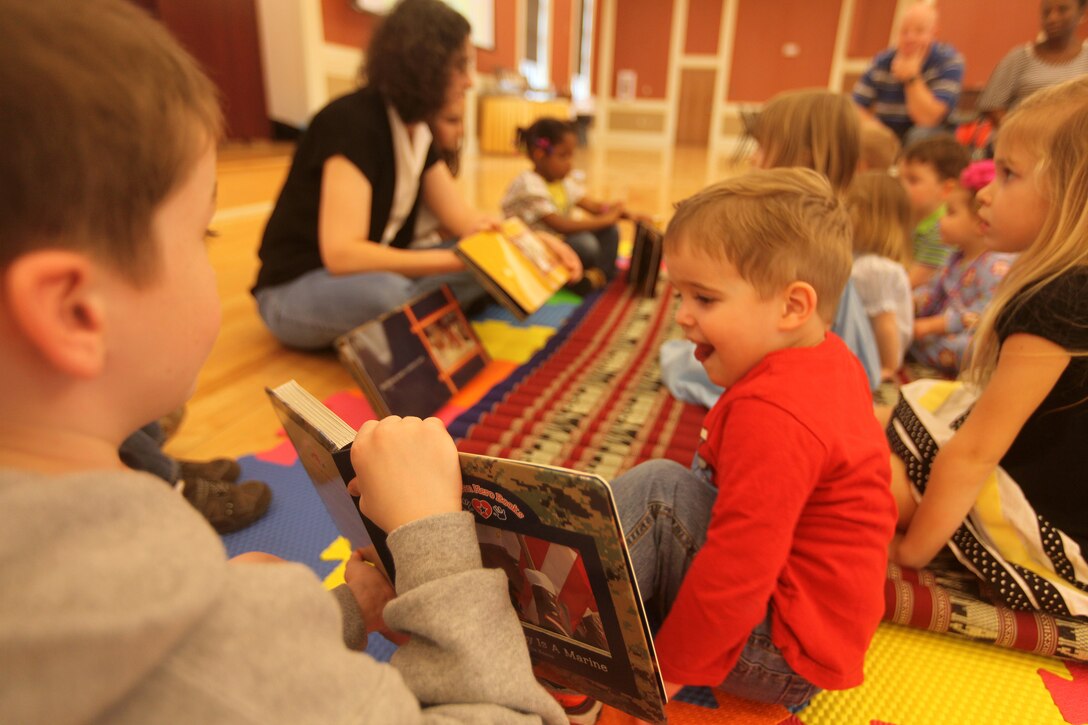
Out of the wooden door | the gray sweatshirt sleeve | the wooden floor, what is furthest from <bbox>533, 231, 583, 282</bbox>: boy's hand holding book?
the wooden door

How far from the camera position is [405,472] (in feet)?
1.56

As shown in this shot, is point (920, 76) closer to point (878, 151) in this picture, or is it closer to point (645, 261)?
point (878, 151)

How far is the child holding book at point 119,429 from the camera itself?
0.91 feet

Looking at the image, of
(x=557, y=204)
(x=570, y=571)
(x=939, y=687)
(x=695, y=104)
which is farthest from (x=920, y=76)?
(x=695, y=104)

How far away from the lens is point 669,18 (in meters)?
9.62

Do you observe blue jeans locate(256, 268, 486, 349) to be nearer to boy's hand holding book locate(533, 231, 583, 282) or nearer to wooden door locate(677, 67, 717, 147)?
boy's hand holding book locate(533, 231, 583, 282)

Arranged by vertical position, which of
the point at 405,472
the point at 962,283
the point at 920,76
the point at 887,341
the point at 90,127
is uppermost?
the point at 920,76

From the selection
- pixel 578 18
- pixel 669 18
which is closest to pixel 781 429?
pixel 578 18

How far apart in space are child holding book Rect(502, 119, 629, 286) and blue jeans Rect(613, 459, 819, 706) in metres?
1.71

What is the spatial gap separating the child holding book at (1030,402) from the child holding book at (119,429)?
0.75 metres

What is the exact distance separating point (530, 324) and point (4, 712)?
1.82 meters

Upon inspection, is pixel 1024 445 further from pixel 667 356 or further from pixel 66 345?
pixel 66 345

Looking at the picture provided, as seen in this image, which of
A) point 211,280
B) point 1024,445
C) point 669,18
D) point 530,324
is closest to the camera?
point 211,280

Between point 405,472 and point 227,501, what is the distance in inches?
29.8
